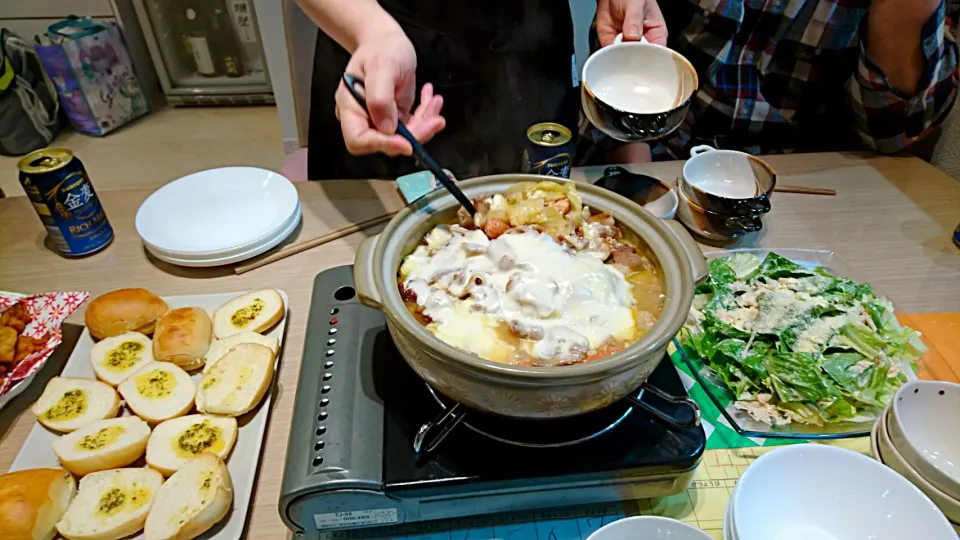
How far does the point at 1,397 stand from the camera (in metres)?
1.07

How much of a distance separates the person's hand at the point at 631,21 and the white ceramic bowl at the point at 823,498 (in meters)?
1.05

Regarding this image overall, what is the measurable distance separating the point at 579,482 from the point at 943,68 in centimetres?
183

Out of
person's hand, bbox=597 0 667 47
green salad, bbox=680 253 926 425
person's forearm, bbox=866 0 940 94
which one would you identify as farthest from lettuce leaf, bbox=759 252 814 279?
person's forearm, bbox=866 0 940 94

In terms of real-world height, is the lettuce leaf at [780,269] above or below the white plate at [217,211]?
above

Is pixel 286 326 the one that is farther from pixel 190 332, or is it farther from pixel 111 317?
pixel 111 317

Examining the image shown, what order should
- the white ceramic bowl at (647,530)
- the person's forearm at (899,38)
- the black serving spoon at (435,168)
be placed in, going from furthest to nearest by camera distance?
the person's forearm at (899,38)
the black serving spoon at (435,168)
the white ceramic bowl at (647,530)

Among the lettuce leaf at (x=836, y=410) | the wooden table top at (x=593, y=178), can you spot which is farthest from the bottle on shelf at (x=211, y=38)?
the lettuce leaf at (x=836, y=410)

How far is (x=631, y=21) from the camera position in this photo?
1.50m

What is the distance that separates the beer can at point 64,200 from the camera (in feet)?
4.39

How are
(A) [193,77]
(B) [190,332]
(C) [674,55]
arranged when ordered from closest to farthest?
(B) [190,332] < (C) [674,55] < (A) [193,77]

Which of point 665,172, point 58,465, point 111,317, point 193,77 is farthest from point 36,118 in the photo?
point 665,172

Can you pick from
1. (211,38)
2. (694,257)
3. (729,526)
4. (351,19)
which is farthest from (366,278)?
(211,38)

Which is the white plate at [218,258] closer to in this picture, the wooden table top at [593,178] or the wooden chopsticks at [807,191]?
the wooden table top at [593,178]

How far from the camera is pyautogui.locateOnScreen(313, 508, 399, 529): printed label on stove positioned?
89 centimetres
